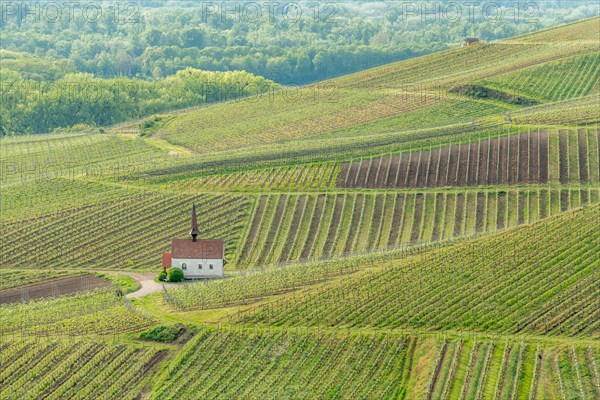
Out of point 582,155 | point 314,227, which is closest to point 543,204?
point 582,155

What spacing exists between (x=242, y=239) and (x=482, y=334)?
133 ft

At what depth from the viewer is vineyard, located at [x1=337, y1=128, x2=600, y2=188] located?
11675 centimetres

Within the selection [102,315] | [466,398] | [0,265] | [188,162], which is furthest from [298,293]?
[188,162]

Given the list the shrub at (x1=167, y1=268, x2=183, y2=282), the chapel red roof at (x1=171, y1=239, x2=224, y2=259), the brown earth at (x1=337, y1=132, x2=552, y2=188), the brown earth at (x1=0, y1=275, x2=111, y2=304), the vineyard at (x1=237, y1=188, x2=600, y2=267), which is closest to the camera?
the brown earth at (x1=0, y1=275, x2=111, y2=304)

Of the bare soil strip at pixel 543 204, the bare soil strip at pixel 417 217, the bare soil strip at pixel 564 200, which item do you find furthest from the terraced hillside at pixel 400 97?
the bare soil strip at pixel 564 200

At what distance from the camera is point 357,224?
110625mm

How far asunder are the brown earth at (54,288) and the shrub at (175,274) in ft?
17.1

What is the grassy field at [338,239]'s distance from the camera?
70.4 meters

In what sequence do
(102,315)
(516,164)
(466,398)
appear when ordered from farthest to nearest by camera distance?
(516,164)
(102,315)
(466,398)

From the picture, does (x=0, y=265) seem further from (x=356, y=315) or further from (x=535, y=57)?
(x=535, y=57)

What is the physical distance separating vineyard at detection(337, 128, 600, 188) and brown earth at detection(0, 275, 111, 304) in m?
30.5

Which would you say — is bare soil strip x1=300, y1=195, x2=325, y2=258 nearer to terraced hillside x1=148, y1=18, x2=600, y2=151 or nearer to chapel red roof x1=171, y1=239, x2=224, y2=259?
chapel red roof x1=171, y1=239, x2=224, y2=259

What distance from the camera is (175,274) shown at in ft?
324

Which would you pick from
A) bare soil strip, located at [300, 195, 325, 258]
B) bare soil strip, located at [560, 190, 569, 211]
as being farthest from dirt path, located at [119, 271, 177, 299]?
bare soil strip, located at [560, 190, 569, 211]
